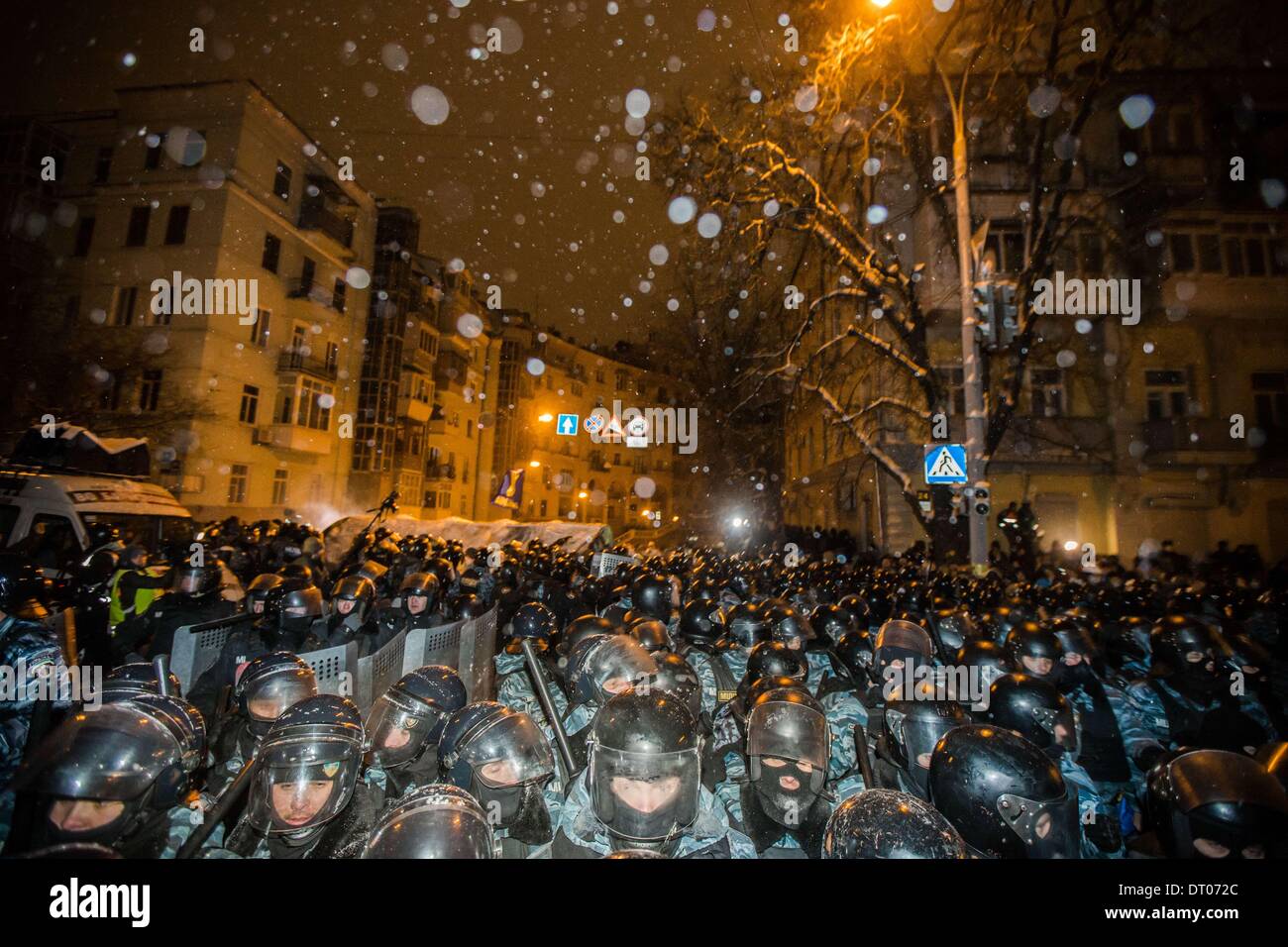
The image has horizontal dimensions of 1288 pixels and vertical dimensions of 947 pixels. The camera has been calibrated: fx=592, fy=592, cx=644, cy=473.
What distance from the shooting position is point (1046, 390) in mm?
21578

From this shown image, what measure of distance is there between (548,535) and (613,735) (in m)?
15.9

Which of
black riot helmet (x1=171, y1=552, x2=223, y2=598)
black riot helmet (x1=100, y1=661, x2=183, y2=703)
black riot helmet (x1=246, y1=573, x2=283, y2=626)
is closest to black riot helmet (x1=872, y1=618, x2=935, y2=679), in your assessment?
black riot helmet (x1=100, y1=661, x2=183, y2=703)

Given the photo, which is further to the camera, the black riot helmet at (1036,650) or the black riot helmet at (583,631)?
the black riot helmet at (583,631)

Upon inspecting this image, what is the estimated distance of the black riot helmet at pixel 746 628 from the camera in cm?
678

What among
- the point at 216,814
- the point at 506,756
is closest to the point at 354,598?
the point at 216,814

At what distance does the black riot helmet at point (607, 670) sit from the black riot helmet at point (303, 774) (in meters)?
2.06

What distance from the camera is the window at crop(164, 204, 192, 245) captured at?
24.2m

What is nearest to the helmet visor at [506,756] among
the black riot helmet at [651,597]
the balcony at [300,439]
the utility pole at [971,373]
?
the black riot helmet at [651,597]

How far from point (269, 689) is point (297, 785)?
3.95 ft

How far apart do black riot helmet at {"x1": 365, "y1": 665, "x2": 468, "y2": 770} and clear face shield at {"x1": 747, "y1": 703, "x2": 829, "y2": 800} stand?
2196 mm

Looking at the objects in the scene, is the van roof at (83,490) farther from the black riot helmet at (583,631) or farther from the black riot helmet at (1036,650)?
the black riot helmet at (1036,650)

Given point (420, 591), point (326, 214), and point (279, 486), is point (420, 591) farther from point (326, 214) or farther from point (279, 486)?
point (326, 214)

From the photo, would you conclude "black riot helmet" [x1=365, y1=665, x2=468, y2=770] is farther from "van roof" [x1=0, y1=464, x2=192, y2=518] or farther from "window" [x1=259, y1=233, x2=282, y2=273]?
"window" [x1=259, y1=233, x2=282, y2=273]

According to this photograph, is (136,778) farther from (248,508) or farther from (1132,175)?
(1132,175)
